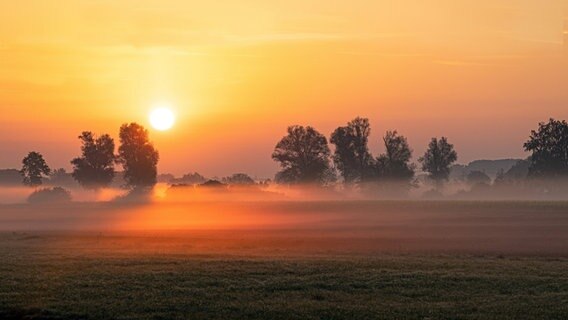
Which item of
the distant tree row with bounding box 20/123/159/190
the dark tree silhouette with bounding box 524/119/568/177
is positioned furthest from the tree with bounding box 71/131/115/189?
the dark tree silhouette with bounding box 524/119/568/177

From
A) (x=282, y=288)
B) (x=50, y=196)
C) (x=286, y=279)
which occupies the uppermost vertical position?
(x=50, y=196)

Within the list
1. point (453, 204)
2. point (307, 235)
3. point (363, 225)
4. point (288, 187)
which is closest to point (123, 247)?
point (307, 235)

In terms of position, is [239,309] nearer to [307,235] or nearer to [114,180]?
[307,235]

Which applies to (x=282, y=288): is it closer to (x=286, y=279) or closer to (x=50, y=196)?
(x=286, y=279)

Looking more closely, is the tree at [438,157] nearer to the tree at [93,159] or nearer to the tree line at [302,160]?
the tree line at [302,160]

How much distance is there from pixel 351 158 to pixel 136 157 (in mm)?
34466

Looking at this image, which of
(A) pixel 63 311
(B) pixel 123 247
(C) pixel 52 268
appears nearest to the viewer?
(A) pixel 63 311

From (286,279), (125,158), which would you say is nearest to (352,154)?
(125,158)

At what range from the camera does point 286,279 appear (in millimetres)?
28688

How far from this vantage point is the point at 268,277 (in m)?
29.2

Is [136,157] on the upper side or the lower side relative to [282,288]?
upper

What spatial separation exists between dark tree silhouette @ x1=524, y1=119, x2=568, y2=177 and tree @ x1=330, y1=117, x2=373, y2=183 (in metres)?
25.4

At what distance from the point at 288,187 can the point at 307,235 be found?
71.7 m

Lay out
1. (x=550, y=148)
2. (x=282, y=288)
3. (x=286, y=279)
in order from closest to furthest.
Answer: (x=282, y=288) < (x=286, y=279) < (x=550, y=148)
